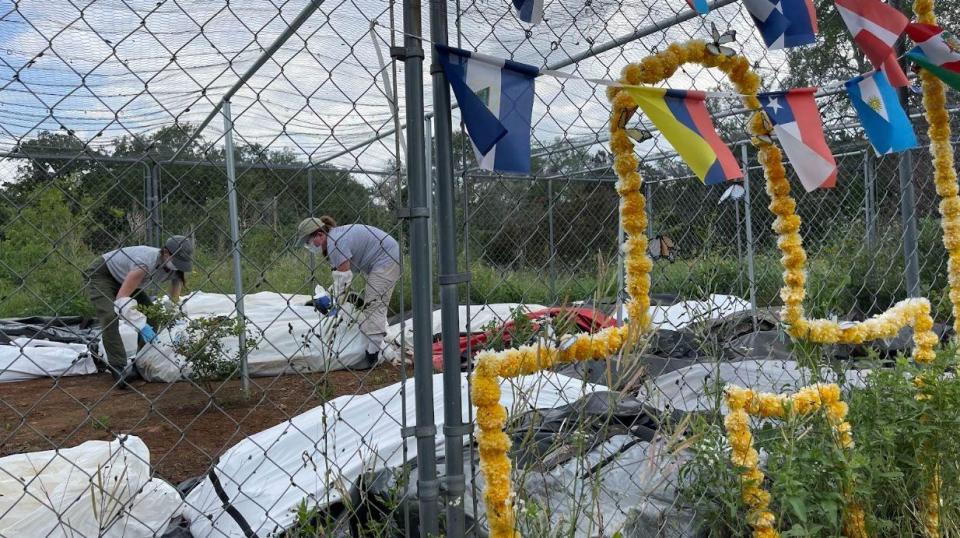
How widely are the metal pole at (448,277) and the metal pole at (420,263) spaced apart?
24 millimetres

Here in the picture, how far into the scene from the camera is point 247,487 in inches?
96.8

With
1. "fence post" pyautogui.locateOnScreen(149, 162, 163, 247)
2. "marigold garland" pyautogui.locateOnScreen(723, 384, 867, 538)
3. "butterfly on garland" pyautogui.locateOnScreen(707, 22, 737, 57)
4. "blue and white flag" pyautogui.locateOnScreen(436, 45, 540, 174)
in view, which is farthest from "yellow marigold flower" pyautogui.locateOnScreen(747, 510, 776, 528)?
"fence post" pyautogui.locateOnScreen(149, 162, 163, 247)

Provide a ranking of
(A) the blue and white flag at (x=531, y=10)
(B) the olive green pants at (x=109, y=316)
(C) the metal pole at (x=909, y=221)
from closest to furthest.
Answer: (A) the blue and white flag at (x=531, y=10)
(C) the metal pole at (x=909, y=221)
(B) the olive green pants at (x=109, y=316)

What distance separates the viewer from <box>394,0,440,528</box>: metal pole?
4.82 feet

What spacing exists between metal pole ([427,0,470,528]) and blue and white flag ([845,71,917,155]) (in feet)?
4.61

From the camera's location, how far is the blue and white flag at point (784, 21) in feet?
6.52

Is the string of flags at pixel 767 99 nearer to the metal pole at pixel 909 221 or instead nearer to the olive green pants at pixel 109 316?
the metal pole at pixel 909 221

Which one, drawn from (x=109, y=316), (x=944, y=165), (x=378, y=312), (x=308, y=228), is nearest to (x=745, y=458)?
(x=944, y=165)

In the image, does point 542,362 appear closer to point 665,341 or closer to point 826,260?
point 826,260

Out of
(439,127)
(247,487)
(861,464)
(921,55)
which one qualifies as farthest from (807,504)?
(247,487)

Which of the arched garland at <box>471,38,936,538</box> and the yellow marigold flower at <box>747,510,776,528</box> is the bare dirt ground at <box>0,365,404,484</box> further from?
the yellow marigold flower at <box>747,510,776,528</box>

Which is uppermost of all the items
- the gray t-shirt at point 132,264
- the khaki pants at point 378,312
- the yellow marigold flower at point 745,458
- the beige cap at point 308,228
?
the beige cap at point 308,228

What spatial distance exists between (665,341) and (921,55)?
11.6 feet

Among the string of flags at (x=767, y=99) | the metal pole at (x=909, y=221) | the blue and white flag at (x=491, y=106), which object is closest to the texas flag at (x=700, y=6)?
the string of flags at (x=767, y=99)
